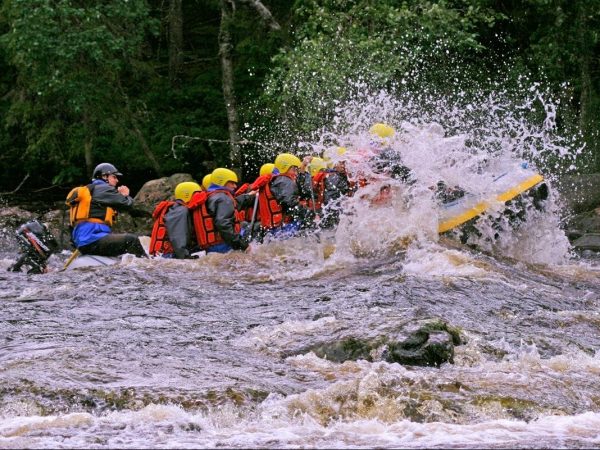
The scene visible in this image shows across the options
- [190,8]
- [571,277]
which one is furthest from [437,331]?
[190,8]

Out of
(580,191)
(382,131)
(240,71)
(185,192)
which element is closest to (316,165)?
(382,131)

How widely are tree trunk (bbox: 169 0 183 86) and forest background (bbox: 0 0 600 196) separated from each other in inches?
2.3

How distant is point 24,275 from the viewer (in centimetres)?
1314

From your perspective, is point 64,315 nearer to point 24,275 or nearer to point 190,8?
point 24,275

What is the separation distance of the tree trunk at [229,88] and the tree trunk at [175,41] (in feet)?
11.3

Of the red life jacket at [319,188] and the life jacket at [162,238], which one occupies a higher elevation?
the red life jacket at [319,188]

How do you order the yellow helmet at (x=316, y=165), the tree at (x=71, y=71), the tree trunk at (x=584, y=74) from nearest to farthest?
1. the yellow helmet at (x=316, y=165)
2. the tree at (x=71, y=71)
3. the tree trunk at (x=584, y=74)

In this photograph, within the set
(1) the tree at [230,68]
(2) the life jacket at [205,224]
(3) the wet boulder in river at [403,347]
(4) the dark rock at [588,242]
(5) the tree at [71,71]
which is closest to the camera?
(3) the wet boulder in river at [403,347]

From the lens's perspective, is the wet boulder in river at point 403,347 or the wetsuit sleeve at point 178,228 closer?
the wet boulder in river at point 403,347

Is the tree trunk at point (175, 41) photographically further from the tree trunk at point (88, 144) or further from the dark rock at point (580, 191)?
the dark rock at point (580, 191)

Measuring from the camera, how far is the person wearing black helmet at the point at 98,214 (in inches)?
517

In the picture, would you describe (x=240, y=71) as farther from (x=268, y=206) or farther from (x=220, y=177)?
(x=220, y=177)

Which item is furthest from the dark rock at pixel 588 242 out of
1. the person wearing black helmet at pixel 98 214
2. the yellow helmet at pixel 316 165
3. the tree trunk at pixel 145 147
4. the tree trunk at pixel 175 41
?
the tree trunk at pixel 175 41

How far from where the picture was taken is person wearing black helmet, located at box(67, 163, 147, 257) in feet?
43.1
